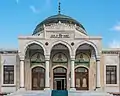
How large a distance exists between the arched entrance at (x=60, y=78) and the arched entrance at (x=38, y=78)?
3.72ft

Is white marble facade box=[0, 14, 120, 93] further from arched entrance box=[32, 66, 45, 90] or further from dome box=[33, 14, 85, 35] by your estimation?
dome box=[33, 14, 85, 35]

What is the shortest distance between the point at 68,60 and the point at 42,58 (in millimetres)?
2457

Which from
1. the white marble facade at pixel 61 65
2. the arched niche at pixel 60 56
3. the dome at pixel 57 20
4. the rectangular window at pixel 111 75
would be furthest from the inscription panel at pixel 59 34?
the rectangular window at pixel 111 75

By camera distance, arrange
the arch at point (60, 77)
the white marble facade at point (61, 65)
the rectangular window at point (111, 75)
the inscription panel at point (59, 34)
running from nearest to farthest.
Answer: the inscription panel at point (59, 34), the white marble facade at point (61, 65), the rectangular window at point (111, 75), the arch at point (60, 77)

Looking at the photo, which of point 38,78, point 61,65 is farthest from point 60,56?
point 38,78

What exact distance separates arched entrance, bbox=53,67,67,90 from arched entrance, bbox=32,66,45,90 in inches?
44.6

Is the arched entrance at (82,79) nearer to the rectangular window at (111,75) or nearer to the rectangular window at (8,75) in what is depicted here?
the rectangular window at (111,75)

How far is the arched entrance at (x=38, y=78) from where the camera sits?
102 feet

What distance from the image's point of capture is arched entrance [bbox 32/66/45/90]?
30938 millimetres

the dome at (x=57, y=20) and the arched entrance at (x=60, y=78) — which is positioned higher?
the dome at (x=57, y=20)

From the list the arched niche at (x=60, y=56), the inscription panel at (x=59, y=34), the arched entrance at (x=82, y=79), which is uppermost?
the inscription panel at (x=59, y=34)

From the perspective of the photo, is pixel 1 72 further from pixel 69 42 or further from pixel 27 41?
pixel 69 42

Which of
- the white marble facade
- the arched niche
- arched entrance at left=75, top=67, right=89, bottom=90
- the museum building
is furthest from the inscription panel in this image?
arched entrance at left=75, top=67, right=89, bottom=90

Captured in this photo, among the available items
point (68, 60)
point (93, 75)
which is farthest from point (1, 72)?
point (93, 75)
